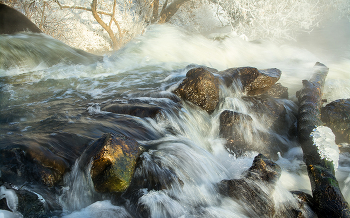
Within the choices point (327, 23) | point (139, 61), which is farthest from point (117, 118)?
point (327, 23)

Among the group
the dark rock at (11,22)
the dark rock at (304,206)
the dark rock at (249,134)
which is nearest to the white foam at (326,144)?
the dark rock at (249,134)

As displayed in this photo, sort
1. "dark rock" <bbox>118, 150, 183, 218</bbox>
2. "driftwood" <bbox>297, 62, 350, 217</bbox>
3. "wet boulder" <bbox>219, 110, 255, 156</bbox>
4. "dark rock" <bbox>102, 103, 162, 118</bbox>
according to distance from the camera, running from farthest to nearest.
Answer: "wet boulder" <bbox>219, 110, 255, 156</bbox> < "dark rock" <bbox>102, 103, 162, 118</bbox> < "driftwood" <bbox>297, 62, 350, 217</bbox> < "dark rock" <bbox>118, 150, 183, 218</bbox>

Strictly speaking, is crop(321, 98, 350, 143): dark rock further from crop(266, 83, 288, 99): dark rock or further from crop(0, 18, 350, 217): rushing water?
crop(266, 83, 288, 99): dark rock

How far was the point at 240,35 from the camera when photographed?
43.3ft

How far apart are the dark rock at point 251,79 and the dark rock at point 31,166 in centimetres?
364

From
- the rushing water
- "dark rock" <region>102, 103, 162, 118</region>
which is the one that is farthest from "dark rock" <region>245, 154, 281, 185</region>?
"dark rock" <region>102, 103, 162, 118</region>

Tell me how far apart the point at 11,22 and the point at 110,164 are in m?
8.05

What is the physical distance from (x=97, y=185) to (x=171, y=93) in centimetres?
252

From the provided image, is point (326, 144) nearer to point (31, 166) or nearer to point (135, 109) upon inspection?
point (135, 109)

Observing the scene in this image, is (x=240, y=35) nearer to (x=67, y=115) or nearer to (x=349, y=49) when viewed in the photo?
(x=349, y=49)

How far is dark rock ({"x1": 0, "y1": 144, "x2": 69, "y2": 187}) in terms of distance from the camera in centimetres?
218

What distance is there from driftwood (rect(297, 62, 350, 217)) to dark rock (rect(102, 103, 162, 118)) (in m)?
2.32

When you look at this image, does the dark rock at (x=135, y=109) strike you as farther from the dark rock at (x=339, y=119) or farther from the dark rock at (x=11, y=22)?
the dark rock at (x=11, y=22)

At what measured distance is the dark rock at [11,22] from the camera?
7301 millimetres
